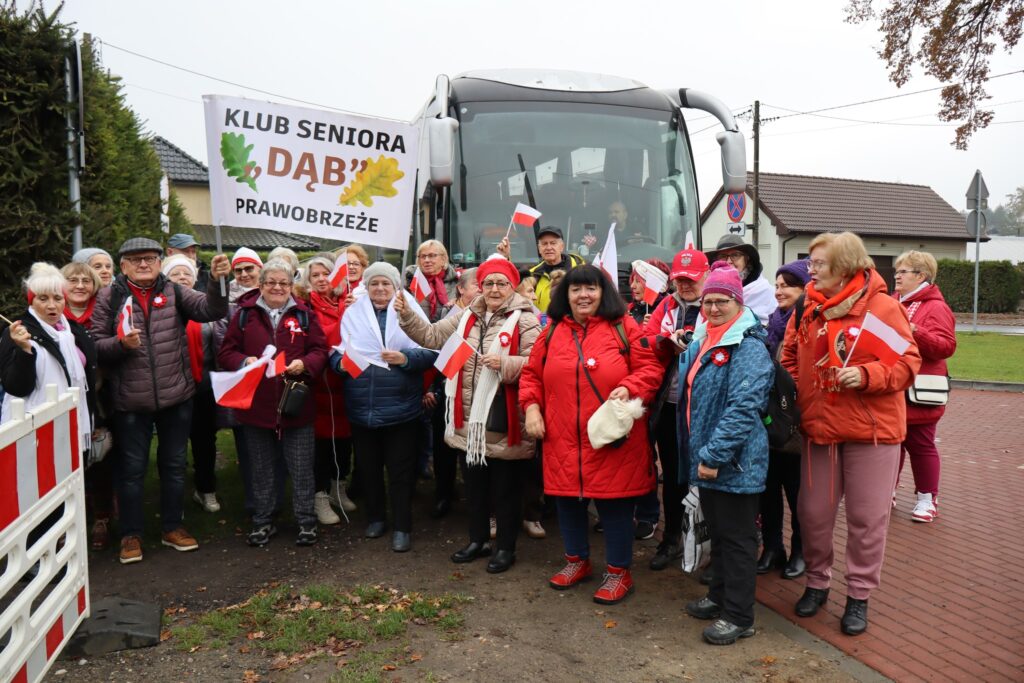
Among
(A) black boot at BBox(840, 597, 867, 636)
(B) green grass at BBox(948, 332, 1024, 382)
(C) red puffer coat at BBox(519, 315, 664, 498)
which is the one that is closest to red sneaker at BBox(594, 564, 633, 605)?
(C) red puffer coat at BBox(519, 315, 664, 498)

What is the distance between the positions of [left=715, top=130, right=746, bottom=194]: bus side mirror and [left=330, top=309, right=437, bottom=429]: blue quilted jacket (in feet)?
14.3

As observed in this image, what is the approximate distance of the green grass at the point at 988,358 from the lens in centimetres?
1456

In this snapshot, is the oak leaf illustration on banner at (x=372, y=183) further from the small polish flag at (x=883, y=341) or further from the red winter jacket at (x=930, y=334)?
the red winter jacket at (x=930, y=334)

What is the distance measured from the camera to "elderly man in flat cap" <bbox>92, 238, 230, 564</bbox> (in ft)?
17.8

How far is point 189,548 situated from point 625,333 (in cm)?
341

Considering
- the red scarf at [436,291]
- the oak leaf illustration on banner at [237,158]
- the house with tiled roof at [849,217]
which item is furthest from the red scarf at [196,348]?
the house with tiled roof at [849,217]

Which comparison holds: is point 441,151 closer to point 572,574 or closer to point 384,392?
point 384,392

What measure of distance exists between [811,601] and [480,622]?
185 centimetres

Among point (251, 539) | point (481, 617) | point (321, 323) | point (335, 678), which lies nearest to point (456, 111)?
point (321, 323)

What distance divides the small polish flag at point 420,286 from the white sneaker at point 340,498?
166cm

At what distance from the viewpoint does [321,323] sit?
6.17m

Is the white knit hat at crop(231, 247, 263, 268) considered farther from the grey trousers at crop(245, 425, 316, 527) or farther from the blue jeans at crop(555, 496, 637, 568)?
the blue jeans at crop(555, 496, 637, 568)

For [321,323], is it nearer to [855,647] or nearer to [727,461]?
[727,461]

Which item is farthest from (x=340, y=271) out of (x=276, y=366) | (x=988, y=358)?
(x=988, y=358)
